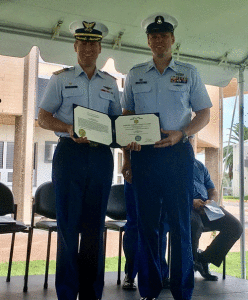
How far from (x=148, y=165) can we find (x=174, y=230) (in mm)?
476

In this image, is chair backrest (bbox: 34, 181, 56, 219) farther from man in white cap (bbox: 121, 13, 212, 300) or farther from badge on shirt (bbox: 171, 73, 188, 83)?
badge on shirt (bbox: 171, 73, 188, 83)

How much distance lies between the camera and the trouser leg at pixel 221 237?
411cm

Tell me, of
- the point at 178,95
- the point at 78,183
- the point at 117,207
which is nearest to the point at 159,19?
the point at 178,95

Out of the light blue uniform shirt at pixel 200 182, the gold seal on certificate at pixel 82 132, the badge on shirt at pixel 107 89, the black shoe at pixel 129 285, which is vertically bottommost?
the black shoe at pixel 129 285

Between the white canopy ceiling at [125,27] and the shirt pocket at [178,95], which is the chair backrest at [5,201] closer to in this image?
the white canopy ceiling at [125,27]

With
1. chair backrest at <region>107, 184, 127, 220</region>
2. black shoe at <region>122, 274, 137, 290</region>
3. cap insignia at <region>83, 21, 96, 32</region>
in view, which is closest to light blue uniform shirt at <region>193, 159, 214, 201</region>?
chair backrest at <region>107, 184, 127, 220</region>

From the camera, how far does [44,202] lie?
4.05 metres

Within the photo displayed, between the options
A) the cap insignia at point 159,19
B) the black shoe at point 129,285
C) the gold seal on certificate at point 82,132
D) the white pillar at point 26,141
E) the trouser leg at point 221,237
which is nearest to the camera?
the gold seal on certificate at point 82,132

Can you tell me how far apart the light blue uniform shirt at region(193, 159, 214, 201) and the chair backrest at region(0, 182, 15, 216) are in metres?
1.97

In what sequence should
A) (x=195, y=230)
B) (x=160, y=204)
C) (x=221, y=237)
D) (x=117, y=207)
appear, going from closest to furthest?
(x=160, y=204), (x=195, y=230), (x=221, y=237), (x=117, y=207)

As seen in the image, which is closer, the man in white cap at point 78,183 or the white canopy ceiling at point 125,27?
the man in white cap at point 78,183

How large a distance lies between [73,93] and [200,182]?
216 cm

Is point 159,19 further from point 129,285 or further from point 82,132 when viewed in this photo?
point 129,285

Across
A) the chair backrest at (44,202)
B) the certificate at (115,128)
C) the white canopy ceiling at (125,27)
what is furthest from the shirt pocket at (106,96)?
the chair backrest at (44,202)
